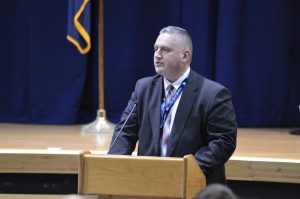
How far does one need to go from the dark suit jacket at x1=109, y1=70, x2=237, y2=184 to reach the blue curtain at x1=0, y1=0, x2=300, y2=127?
108 inches

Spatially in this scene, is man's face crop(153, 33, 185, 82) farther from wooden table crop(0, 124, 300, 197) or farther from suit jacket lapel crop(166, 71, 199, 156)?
wooden table crop(0, 124, 300, 197)

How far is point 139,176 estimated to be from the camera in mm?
2541

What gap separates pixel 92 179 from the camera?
8.47ft

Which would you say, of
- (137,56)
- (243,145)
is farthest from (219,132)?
(137,56)

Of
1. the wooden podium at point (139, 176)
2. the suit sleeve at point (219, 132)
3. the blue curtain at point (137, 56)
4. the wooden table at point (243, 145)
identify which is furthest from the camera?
the blue curtain at point (137, 56)

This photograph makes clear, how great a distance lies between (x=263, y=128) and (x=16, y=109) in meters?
2.56

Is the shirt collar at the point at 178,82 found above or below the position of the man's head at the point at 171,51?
below

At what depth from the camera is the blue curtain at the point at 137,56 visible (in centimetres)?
570

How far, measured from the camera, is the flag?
5.36 metres

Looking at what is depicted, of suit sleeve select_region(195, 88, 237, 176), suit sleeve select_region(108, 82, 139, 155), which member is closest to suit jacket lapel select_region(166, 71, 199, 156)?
suit sleeve select_region(195, 88, 237, 176)

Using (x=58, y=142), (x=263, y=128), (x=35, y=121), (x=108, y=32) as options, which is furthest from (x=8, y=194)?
(x=263, y=128)

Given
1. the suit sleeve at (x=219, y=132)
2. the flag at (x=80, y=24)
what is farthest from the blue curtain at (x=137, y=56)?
the suit sleeve at (x=219, y=132)

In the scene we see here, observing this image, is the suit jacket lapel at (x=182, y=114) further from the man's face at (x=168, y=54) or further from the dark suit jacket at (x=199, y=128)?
the man's face at (x=168, y=54)

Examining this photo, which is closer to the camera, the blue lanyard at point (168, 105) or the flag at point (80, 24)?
the blue lanyard at point (168, 105)
